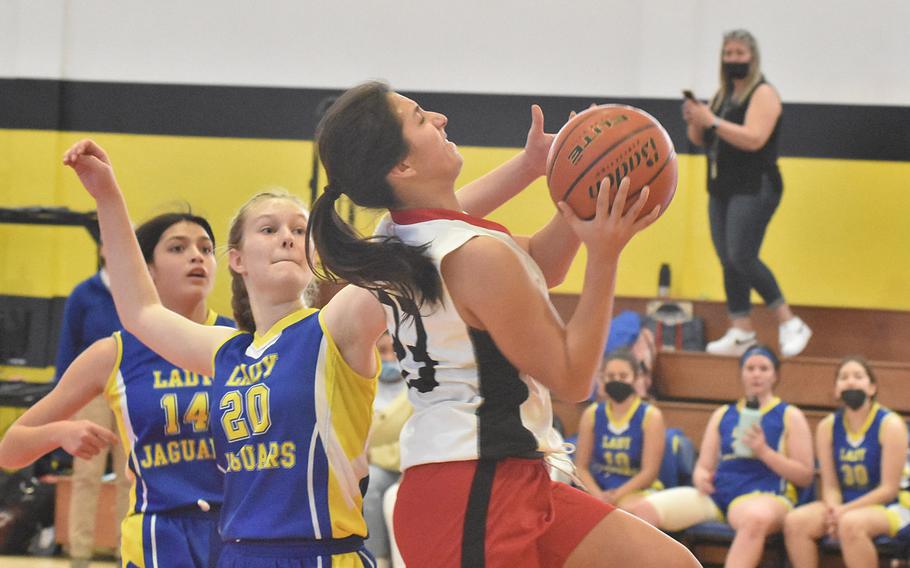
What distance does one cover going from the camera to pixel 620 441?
664 cm

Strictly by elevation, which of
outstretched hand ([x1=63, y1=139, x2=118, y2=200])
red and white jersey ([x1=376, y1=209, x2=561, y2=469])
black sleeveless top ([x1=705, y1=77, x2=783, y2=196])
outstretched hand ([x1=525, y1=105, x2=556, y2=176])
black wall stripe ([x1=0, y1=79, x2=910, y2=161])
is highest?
black wall stripe ([x1=0, y1=79, x2=910, y2=161])

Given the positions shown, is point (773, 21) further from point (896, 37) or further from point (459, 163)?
point (459, 163)

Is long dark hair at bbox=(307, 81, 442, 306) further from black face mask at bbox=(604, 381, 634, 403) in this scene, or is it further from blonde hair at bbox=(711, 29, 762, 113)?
blonde hair at bbox=(711, 29, 762, 113)

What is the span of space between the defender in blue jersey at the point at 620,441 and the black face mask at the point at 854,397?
1025 mm

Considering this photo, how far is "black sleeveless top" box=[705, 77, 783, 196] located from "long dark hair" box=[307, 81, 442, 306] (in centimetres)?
577

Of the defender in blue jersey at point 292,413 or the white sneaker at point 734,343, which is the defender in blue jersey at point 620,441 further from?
the defender in blue jersey at point 292,413

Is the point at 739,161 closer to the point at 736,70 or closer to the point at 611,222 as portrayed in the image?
the point at 736,70

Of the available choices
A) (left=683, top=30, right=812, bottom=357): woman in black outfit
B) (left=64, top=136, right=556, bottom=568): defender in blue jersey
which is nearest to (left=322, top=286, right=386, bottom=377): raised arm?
(left=64, top=136, right=556, bottom=568): defender in blue jersey

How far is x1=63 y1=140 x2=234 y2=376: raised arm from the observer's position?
2.69 meters

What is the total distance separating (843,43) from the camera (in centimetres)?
945

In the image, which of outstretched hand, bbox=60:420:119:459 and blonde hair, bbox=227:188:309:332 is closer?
blonde hair, bbox=227:188:309:332

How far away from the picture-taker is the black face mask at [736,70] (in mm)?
7605

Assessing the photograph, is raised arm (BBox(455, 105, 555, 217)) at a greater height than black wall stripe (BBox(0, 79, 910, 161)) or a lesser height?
lesser

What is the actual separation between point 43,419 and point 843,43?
8.06m
